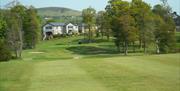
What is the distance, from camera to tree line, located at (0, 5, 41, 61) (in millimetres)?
58797

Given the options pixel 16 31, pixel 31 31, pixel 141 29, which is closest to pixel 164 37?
pixel 141 29

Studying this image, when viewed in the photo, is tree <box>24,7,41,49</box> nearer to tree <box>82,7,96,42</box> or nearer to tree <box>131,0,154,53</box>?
tree <box>131,0,154,53</box>

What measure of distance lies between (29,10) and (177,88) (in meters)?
70.3

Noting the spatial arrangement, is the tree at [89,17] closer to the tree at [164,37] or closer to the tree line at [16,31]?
the tree line at [16,31]

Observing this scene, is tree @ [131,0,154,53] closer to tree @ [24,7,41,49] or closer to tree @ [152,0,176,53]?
tree @ [152,0,176,53]

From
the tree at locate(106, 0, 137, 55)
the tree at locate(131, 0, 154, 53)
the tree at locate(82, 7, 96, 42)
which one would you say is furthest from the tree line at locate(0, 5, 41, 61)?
the tree at locate(131, 0, 154, 53)

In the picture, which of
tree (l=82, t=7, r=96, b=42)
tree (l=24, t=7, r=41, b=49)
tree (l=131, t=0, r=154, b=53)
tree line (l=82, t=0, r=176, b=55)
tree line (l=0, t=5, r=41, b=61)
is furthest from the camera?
tree (l=82, t=7, r=96, b=42)

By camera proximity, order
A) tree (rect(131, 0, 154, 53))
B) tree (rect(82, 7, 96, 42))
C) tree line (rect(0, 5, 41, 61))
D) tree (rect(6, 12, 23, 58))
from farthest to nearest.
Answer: tree (rect(82, 7, 96, 42)), tree (rect(131, 0, 154, 53)), tree (rect(6, 12, 23, 58)), tree line (rect(0, 5, 41, 61))

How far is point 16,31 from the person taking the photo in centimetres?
6531

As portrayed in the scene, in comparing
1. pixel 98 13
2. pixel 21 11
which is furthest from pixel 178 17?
pixel 21 11

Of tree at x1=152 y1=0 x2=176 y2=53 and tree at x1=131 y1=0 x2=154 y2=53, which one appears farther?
tree at x1=131 y1=0 x2=154 y2=53

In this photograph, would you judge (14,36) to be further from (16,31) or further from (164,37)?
(164,37)

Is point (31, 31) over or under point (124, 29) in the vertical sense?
under

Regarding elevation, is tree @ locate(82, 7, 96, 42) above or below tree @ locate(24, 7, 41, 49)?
above
